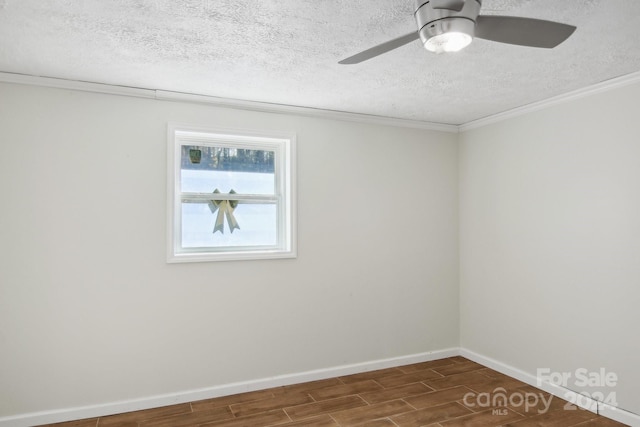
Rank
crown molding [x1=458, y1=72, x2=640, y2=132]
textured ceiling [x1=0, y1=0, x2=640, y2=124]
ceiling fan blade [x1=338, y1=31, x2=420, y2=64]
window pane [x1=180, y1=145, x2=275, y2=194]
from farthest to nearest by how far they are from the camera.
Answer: window pane [x1=180, y1=145, x2=275, y2=194] → crown molding [x1=458, y1=72, x2=640, y2=132] → textured ceiling [x1=0, y1=0, x2=640, y2=124] → ceiling fan blade [x1=338, y1=31, x2=420, y2=64]

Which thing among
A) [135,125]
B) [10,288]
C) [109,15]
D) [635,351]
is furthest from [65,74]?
[635,351]

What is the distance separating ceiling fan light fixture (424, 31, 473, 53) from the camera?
1.63m

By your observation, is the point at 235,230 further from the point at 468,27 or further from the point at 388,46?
the point at 468,27

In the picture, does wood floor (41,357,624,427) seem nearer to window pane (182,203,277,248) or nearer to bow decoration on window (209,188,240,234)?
window pane (182,203,277,248)

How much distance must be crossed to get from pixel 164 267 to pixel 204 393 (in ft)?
3.46

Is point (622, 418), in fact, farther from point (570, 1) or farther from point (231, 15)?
point (231, 15)

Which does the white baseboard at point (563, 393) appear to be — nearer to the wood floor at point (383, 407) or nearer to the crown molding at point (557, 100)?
the wood floor at point (383, 407)

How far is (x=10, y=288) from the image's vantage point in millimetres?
2920

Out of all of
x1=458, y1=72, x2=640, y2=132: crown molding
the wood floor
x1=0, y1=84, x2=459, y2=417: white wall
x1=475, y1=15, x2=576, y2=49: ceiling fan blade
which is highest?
x1=458, y1=72, x2=640, y2=132: crown molding

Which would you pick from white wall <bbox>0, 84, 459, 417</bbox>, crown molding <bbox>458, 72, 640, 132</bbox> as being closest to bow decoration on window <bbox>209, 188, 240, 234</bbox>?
white wall <bbox>0, 84, 459, 417</bbox>

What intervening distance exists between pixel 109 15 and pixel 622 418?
4049 millimetres

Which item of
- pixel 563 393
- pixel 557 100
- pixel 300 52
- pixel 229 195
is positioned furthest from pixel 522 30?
pixel 563 393

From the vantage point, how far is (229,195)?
3658 mm

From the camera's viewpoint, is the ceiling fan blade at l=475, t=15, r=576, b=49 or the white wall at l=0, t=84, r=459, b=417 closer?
the ceiling fan blade at l=475, t=15, r=576, b=49
